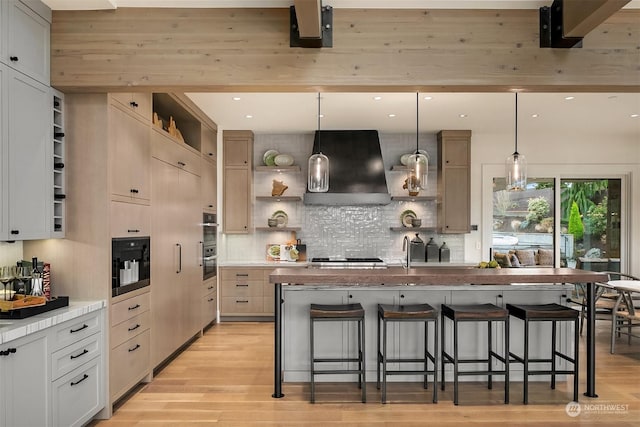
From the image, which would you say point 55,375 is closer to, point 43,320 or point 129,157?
point 43,320

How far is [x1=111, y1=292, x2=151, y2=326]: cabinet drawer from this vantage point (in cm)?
341

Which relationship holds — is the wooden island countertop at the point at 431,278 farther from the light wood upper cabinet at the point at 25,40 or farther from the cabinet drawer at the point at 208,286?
the cabinet drawer at the point at 208,286

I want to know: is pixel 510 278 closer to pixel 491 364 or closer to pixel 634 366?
pixel 491 364

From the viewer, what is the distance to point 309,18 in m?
2.77

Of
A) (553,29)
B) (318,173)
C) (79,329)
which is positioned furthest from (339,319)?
(553,29)

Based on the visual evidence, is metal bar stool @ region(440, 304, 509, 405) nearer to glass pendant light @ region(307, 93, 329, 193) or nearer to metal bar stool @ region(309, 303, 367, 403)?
metal bar stool @ region(309, 303, 367, 403)

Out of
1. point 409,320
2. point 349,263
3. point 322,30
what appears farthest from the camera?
point 349,263

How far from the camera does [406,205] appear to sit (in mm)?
7062

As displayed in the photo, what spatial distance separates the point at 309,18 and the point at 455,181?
14.6ft

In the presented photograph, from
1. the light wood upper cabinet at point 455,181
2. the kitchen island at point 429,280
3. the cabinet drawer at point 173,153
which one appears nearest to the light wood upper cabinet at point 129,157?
the cabinet drawer at point 173,153

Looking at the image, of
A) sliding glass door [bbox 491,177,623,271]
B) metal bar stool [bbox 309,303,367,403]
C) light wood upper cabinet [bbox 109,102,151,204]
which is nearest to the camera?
light wood upper cabinet [bbox 109,102,151,204]

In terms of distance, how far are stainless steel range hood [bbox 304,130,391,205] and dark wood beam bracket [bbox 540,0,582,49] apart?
132 inches

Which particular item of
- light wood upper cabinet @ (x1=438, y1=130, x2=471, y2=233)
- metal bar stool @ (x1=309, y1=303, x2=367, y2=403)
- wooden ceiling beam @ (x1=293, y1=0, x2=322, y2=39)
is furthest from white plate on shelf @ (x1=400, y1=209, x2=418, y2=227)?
wooden ceiling beam @ (x1=293, y1=0, x2=322, y2=39)

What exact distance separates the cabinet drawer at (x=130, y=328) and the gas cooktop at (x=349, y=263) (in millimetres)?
2685
